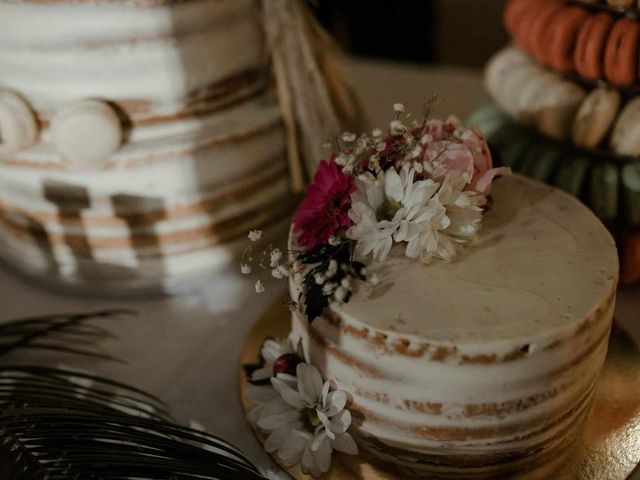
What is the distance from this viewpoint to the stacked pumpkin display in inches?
33.4

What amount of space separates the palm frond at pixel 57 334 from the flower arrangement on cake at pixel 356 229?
0.28 meters

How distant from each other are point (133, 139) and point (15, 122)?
132 millimetres

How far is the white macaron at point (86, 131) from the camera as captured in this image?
828 millimetres

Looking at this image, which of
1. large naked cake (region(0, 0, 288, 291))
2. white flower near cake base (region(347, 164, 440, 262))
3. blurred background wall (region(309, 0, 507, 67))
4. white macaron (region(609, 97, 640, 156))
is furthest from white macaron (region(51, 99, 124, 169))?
blurred background wall (region(309, 0, 507, 67))

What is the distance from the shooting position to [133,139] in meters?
0.88

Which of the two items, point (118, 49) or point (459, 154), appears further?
point (118, 49)

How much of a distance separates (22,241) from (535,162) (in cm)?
69

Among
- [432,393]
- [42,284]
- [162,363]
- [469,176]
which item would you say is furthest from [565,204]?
[42,284]

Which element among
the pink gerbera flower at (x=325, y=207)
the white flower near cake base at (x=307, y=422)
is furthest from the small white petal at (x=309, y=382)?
the pink gerbera flower at (x=325, y=207)

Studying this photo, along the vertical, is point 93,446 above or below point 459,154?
below

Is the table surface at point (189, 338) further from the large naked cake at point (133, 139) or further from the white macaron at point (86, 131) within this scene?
the white macaron at point (86, 131)

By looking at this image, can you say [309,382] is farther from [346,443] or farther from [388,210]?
[388,210]

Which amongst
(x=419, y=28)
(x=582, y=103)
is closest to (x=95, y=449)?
(x=582, y=103)

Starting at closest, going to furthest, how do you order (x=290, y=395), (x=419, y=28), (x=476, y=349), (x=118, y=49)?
(x=476, y=349) < (x=290, y=395) < (x=118, y=49) < (x=419, y=28)
